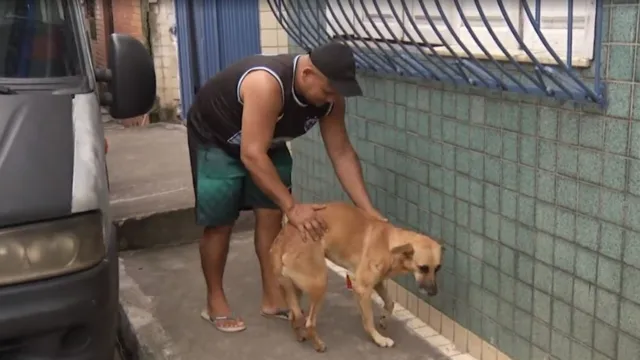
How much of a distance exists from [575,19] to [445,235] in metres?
1.38

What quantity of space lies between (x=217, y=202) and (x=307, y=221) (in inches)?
25.9

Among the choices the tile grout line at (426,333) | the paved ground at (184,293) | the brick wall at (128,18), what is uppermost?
the brick wall at (128,18)

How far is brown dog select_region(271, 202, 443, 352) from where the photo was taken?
374cm

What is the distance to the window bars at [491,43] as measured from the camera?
2.94 m

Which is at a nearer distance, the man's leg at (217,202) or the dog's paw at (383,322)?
the man's leg at (217,202)

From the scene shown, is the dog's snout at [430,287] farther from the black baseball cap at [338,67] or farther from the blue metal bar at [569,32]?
the blue metal bar at [569,32]

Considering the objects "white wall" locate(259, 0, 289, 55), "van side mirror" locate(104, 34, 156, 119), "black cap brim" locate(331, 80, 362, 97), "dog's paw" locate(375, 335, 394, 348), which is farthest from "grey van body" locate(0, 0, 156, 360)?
"white wall" locate(259, 0, 289, 55)

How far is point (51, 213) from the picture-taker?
2.84 metres

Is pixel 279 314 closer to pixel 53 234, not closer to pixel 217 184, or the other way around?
pixel 217 184

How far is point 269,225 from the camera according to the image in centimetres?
429

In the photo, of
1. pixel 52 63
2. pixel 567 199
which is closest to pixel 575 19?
pixel 567 199

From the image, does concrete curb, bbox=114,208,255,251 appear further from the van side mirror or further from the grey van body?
the grey van body

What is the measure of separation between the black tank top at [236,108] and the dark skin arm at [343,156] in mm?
71

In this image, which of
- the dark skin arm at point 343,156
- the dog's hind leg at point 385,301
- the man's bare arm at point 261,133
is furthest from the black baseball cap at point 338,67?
the dog's hind leg at point 385,301
